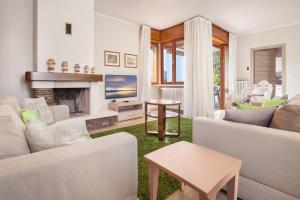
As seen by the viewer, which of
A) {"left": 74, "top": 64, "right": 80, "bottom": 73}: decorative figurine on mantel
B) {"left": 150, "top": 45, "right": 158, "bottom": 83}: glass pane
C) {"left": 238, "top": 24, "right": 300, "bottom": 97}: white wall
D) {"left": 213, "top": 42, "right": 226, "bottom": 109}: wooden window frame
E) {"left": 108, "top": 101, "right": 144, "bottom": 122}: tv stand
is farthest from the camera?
{"left": 213, "top": 42, "right": 226, "bottom": 109}: wooden window frame

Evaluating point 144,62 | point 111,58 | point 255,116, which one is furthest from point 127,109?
point 255,116

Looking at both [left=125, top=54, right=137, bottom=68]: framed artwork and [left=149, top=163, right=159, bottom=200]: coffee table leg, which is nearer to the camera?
[left=149, top=163, right=159, bottom=200]: coffee table leg

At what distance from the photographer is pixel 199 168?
983mm

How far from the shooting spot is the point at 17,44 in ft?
9.69

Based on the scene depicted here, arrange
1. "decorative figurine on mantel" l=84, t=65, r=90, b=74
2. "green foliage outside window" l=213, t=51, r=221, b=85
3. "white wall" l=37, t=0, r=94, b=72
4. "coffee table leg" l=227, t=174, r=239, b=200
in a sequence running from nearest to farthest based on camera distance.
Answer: "coffee table leg" l=227, t=174, r=239, b=200 < "white wall" l=37, t=0, r=94, b=72 < "decorative figurine on mantel" l=84, t=65, r=90, b=74 < "green foliage outside window" l=213, t=51, r=221, b=85

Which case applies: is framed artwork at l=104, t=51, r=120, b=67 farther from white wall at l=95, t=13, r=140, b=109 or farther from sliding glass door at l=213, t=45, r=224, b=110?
sliding glass door at l=213, t=45, r=224, b=110

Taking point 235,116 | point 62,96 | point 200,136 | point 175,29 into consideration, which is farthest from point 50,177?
point 175,29

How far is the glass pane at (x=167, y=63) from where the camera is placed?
5.61 m

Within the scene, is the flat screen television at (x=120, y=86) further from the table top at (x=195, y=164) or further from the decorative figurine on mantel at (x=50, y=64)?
the table top at (x=195, y=164)

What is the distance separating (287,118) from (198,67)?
3.30 meters

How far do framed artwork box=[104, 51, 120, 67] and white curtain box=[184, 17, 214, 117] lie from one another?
1903mm

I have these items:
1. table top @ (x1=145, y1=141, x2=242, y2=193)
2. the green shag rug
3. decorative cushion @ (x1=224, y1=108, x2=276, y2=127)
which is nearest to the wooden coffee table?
table top @ (x1=145, y1=141, x2=242, y2=193)

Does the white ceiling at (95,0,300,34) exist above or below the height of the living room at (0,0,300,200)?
above

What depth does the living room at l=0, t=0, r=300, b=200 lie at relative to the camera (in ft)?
2.89
